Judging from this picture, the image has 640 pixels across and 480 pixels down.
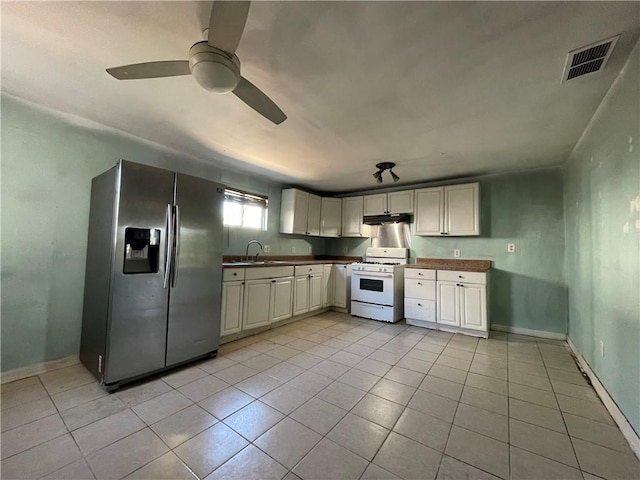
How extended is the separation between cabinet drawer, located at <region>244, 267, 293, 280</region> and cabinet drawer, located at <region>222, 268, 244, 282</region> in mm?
74

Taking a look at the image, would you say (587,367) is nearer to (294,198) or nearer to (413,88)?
(413,88)

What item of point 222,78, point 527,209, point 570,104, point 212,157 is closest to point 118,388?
point 222,78

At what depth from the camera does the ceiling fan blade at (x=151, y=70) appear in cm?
135

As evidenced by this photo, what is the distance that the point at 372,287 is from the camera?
4.17m

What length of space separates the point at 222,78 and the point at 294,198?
3134 millimetres

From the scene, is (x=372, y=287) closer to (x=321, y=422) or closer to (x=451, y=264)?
(x=451, y=264)

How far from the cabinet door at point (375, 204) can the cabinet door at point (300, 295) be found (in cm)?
174

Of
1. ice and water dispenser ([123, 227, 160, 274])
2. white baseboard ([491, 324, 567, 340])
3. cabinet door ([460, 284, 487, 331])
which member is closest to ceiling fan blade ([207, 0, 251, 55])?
ice and water dispenser ([123, 227, 160, 274])

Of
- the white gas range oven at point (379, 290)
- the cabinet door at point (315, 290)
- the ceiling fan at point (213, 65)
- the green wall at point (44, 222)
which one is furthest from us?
the cabinet door at point (315, 290)

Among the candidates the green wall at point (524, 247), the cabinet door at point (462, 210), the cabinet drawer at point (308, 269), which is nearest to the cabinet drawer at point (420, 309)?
the green wall at point (524, 247)

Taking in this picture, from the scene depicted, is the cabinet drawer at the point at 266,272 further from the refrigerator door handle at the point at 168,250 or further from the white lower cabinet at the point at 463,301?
the white lower cabinet at the point at 463,301

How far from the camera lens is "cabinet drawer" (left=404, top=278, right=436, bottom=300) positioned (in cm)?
374

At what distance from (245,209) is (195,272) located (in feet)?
5.89

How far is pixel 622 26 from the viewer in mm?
1339
